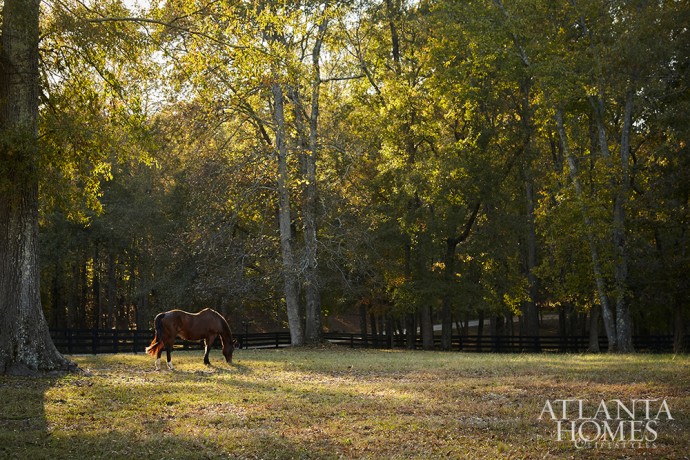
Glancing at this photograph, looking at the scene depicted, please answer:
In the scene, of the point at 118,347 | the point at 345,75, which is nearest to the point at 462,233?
the point at 345,75

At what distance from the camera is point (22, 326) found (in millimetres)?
14672

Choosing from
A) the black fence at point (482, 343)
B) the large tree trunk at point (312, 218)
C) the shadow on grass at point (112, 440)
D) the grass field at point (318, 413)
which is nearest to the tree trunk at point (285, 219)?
the large tree trunk at point (312, 218)

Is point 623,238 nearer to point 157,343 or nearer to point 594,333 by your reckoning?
point 594,333

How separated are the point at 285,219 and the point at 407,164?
680cm

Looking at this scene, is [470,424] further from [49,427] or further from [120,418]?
[49,427]

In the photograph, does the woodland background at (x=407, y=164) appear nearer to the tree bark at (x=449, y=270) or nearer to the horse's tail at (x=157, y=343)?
the tree bark at (x=449, y=270)

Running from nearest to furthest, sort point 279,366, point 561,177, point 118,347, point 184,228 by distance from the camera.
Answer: point 279,366 → point 118,347 → point 561,177 → point 184,228

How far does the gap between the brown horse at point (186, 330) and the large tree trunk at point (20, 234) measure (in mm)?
3445

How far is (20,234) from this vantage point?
49.3 ft

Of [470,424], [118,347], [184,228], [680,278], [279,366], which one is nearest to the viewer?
[470,424]

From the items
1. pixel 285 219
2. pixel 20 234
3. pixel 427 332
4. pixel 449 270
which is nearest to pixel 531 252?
pixel 449 270

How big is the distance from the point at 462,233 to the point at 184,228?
13584 mm

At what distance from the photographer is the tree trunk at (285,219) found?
3014cm

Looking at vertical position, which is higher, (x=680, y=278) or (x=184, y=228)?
(x=184, y=228)
